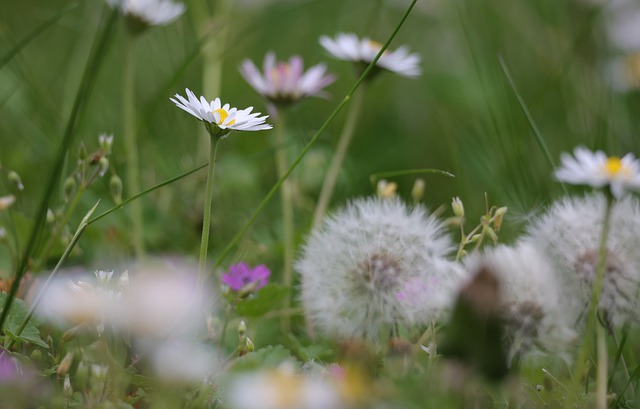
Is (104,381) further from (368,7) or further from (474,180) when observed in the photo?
(368,7)

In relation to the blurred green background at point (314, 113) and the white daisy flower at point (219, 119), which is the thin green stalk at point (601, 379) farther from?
the white daisy flower at point (219, 119)

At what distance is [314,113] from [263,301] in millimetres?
1239

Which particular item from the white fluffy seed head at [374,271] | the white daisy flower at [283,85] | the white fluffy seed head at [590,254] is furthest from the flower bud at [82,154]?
the white fluffy seed head at [590,254]

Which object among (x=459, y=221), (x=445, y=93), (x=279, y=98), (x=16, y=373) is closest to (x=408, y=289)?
(x=459, y=221)

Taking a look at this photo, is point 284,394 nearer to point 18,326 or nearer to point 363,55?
point 18,326

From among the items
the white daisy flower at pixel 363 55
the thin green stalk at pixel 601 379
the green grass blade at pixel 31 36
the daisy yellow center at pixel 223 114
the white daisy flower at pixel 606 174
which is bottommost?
the thin green stalk at pixel 601 379

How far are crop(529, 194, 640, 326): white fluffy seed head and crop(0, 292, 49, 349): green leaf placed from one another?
60 centimetres

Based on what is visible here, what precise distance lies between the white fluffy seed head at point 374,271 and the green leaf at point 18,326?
0.32 m

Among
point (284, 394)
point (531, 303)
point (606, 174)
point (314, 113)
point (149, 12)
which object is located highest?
point (314, 113)

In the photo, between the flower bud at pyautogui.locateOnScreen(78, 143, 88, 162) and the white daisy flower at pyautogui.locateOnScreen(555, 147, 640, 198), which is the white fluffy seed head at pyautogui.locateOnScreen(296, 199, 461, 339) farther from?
the flower bud at pyautogui.locateOnScreen(78, 143, 88, 162)

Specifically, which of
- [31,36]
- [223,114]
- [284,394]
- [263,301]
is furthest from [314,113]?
[284,394]

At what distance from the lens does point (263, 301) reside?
117 centimetres

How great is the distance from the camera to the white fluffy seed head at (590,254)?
39.6 inches

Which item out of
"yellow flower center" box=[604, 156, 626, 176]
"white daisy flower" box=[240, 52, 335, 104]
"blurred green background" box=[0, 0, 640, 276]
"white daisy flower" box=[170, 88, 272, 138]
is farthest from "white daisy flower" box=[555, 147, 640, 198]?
"white daisy flower" box=[240, 52, 335, 104]
